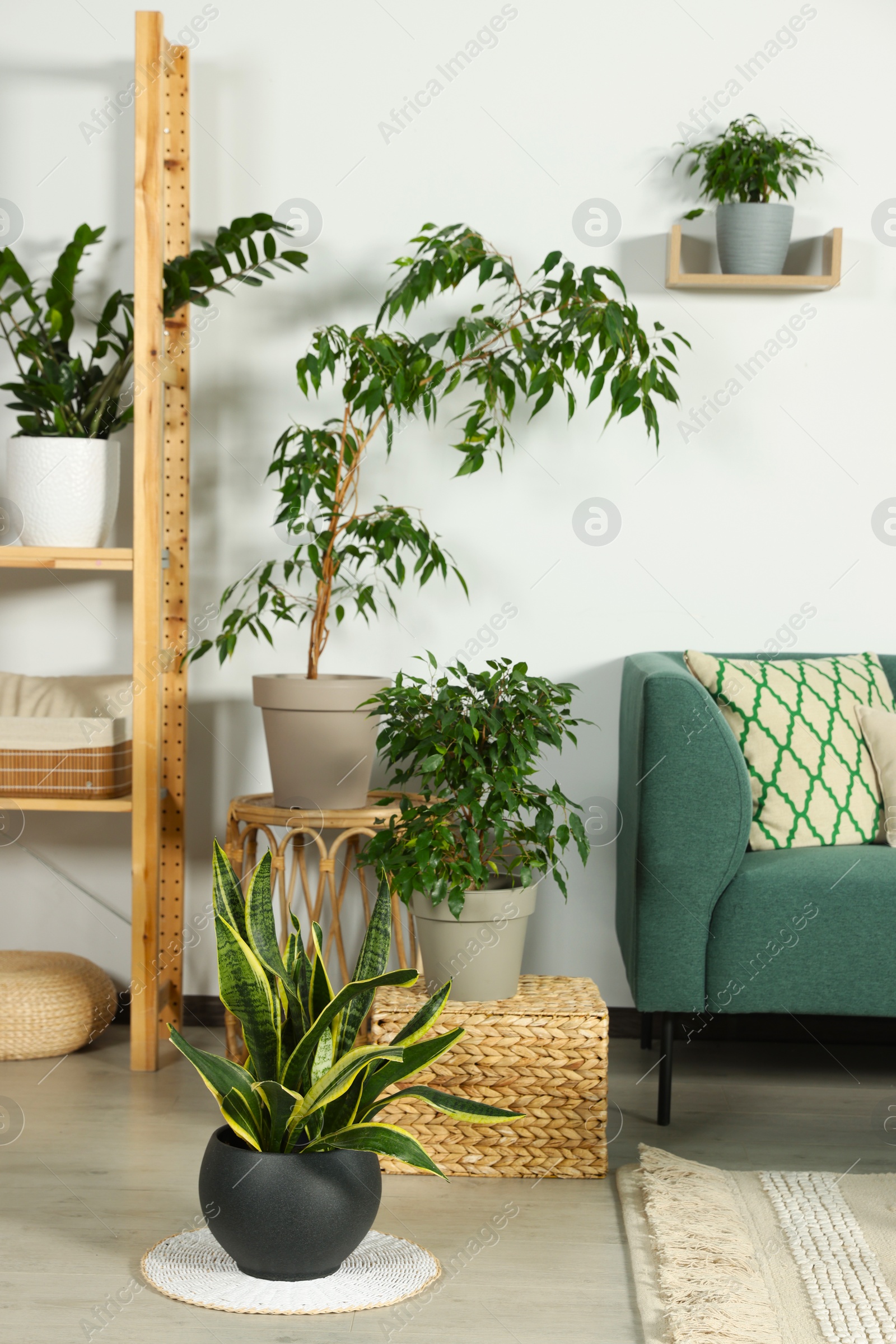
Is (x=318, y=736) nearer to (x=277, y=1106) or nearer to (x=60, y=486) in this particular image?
(x=60, y=486)

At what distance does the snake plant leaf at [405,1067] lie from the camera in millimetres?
1533

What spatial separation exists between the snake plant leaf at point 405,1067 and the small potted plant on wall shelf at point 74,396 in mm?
1322

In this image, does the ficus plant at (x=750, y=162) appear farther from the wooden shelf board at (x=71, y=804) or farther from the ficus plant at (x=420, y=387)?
the wooden shelf board at (x=71, y=804)

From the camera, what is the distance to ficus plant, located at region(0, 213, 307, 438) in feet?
7.89

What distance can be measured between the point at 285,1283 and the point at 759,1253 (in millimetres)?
628

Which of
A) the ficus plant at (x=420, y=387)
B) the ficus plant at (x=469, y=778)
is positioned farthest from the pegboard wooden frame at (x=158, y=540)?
the ficus plant at (x=469, y=778)

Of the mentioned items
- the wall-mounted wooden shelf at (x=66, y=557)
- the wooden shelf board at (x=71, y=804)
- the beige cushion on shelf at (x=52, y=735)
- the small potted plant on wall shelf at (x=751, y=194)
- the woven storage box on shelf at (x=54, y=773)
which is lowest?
the wooden shelf board at (x=71, y=804)

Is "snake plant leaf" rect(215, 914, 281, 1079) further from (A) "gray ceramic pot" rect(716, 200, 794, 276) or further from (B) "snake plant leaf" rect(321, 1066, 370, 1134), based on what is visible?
(A) "gray ceramic pot" rect(716, 200, 794, 276)

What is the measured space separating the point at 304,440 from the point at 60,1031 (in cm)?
127

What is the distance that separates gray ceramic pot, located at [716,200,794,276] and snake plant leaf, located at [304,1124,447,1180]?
1.89 metres

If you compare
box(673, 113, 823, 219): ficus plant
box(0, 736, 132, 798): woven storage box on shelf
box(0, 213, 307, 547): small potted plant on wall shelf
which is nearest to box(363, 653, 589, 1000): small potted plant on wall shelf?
box(0, 736, 132, 798): woven storage box on shelf

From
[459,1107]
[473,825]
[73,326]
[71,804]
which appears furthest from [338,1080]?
[73,326]

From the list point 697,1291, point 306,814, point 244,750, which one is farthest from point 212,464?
point 697,1291

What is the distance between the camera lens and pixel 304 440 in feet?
7.65
